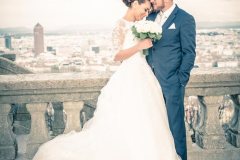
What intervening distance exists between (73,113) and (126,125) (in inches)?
24.0

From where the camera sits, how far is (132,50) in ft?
10.3

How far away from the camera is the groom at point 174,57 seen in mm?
2916

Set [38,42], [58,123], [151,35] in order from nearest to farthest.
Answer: [151,35], [58,123], [38,42]

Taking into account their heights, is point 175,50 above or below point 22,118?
above

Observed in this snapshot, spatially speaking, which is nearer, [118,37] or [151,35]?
[151,35]

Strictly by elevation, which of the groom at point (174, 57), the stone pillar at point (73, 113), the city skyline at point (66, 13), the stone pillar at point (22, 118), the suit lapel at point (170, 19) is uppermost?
the city skyline at point (66, 13)

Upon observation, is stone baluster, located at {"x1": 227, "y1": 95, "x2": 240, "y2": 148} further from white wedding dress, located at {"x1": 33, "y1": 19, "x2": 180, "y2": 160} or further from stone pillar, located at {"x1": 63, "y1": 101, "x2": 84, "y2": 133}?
stone pillar, located at {"x1": 63, "y1": 101, "x2": 84, "y2": 133}

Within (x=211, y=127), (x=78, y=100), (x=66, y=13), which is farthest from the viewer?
(x=66, y=13)

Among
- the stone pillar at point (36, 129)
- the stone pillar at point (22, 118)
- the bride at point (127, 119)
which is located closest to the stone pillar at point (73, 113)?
the bride at point (127, 119)

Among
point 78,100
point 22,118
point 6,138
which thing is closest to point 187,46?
point 78,100

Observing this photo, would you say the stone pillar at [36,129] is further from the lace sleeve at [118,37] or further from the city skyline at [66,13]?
the city skyline at [66,13]

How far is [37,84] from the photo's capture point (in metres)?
3.25

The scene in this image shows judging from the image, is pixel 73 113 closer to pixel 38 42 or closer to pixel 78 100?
pixel 78 100

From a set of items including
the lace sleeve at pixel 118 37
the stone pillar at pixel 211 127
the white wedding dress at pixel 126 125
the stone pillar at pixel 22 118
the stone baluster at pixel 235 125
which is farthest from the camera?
the stone pillar at pixel 22 118
